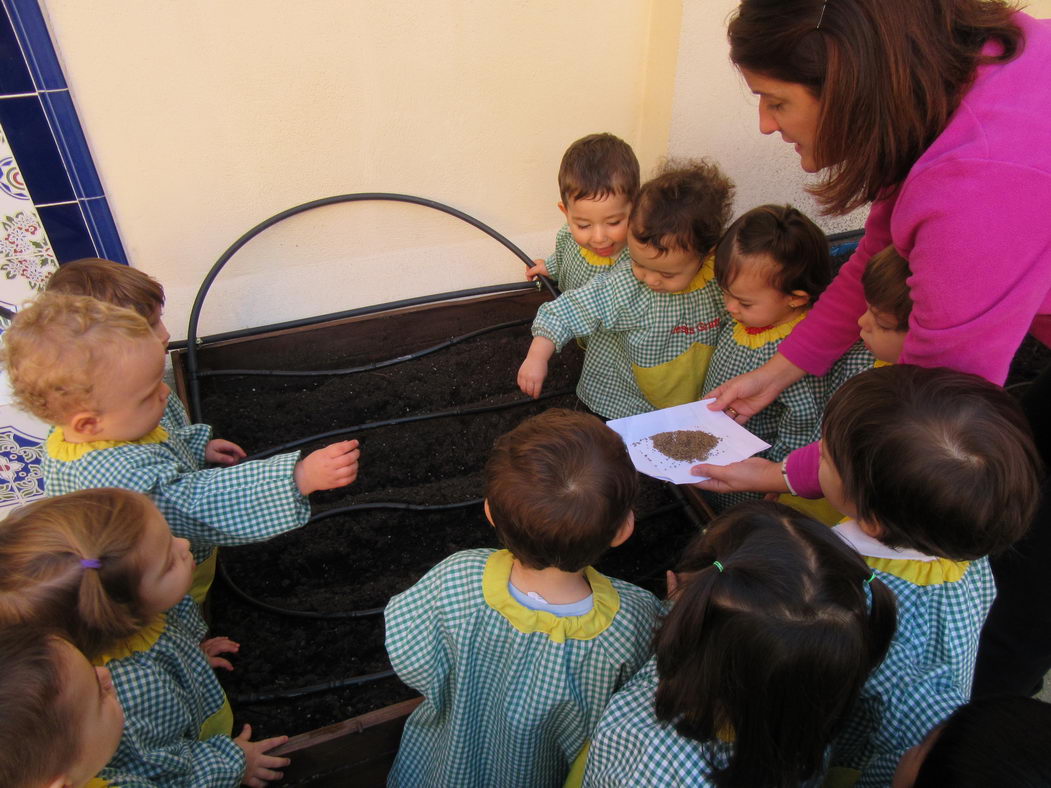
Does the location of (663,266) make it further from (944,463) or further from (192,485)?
(192,485)

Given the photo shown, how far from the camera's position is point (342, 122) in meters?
2.56

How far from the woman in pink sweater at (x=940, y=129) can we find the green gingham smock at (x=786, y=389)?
24.5 inches

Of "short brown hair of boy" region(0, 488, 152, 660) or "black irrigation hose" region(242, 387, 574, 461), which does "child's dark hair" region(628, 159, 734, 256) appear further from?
"short brown hair of boy" region(0, 488, 152, 660)

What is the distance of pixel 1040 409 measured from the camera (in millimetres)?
1594

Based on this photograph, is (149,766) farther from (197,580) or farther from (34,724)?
(197,580)

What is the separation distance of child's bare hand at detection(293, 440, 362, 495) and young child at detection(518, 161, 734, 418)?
64 cm

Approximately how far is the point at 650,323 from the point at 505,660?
1.24 m

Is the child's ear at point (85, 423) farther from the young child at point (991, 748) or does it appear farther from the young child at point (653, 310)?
the young child at point (991, 748)

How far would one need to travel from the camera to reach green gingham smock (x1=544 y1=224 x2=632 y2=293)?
242 cm

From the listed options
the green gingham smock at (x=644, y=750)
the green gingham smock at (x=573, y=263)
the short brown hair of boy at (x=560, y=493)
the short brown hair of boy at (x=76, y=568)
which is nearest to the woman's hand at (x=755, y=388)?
the green gingham smock at (x=573, y=263)

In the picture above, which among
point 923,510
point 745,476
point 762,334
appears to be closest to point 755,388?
point 762,334

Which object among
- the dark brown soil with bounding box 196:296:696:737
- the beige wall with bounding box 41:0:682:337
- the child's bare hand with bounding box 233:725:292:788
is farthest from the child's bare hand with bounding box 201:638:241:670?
the beige wall with bounding box 41:0:682:337

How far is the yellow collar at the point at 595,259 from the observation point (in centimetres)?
241

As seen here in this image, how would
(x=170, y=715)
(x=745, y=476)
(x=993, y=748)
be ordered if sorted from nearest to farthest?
1. (x=993, y=748)
2. (x=170, y=715)
3. (x=745, y=476)
